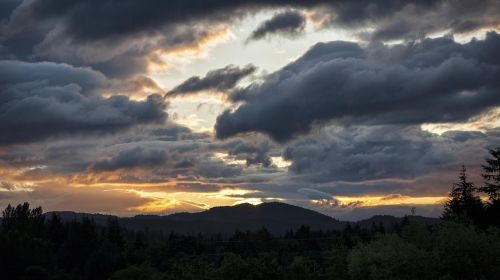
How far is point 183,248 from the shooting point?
176125mm

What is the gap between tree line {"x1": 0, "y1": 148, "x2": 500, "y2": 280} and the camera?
53.1m

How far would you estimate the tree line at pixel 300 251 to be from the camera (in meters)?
53.1

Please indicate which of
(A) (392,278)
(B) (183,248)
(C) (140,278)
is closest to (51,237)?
(B) (183,248)

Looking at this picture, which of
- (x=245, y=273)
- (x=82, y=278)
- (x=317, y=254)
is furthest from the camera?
(x=317, y=254)

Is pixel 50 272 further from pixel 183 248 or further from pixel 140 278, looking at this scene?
pixel 183 248

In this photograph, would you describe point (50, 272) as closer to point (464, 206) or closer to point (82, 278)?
point (82, 278)

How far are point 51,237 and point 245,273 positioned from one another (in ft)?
291

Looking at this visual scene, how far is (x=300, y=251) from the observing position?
174m

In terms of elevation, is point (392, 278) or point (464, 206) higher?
point (464, 206)

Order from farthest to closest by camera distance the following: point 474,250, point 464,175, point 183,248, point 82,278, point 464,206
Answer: point 183,248 < point 82,278 < point 464,175 < point 464,206 < point 474,250

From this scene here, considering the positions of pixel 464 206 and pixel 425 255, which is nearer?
pixel 425 255

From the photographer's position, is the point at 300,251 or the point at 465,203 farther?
the point at 300,251

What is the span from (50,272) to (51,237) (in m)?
44.5

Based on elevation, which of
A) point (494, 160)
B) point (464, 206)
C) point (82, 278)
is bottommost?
point (82, 278)
